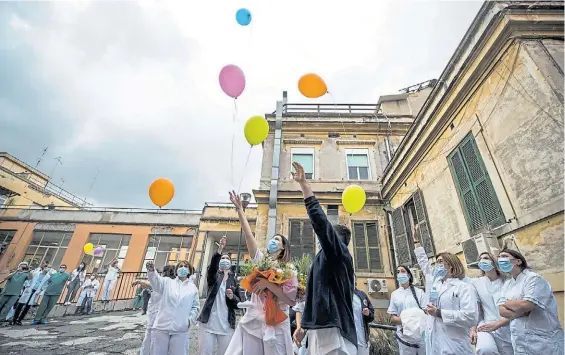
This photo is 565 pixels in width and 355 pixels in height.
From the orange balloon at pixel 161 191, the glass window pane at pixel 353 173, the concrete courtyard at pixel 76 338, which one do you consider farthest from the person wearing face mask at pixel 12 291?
the glass window pane at pixel 353 173

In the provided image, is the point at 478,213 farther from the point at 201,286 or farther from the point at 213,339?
the point at 201,286

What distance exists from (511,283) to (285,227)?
7.43 m

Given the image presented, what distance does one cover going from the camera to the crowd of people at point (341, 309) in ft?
6.23

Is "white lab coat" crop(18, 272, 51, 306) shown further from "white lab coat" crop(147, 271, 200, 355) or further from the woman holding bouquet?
the woman holding bouquet

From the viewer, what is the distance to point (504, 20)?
3984 mm

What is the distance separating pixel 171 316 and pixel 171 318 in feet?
0.08

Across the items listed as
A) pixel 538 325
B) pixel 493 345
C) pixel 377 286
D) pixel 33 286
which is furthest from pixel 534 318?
pixel 33 286

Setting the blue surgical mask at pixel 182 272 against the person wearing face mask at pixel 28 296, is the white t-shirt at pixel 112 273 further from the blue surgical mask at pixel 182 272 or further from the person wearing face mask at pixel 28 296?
the blue surgical mask at pixel 182 272

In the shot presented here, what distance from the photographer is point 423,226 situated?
255 inches

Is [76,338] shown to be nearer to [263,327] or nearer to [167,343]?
[167,343]

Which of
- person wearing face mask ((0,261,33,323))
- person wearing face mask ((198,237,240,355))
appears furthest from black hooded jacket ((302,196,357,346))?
person wearing face mask ((0,261,33,323))

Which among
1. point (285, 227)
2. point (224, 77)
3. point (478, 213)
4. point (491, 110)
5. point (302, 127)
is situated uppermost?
point (302, 127)

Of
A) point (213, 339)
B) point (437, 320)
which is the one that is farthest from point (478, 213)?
point (213, 339)

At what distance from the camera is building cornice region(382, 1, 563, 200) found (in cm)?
392
